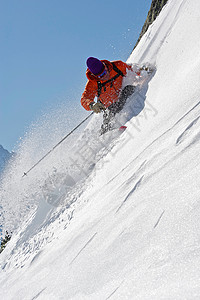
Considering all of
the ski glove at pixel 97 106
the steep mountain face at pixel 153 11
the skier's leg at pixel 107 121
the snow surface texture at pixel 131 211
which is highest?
the steep mountain face at pixel 153 11

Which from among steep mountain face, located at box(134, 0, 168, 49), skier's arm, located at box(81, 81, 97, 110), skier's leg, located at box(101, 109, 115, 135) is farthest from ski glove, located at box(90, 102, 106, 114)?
steep mountain face, located at box(134, 0, 168, 49)

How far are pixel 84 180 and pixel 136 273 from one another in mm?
3124

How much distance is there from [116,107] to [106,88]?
545 millimetres

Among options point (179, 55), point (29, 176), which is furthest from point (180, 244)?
point (29, 176)

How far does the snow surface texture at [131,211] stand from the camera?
1.56m

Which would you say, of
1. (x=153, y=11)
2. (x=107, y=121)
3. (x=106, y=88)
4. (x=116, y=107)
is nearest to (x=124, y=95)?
(x=116, y=107)

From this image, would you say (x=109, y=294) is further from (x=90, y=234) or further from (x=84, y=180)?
(x=84, y=180)

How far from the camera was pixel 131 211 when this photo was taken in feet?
7.50

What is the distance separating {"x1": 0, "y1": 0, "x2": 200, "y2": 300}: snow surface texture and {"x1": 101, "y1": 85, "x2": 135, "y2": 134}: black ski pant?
0.36 meters

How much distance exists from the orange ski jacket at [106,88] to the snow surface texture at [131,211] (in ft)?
2.28

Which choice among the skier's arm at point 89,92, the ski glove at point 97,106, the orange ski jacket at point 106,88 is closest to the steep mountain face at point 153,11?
the orange ski jacket at point 106,88

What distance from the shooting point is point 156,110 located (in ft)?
13.4

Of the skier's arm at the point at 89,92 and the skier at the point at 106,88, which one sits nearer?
the skier at the point at 106,88

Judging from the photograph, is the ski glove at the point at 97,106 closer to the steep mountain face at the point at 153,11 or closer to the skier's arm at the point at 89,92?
the skier's arm at the point at 89,92
